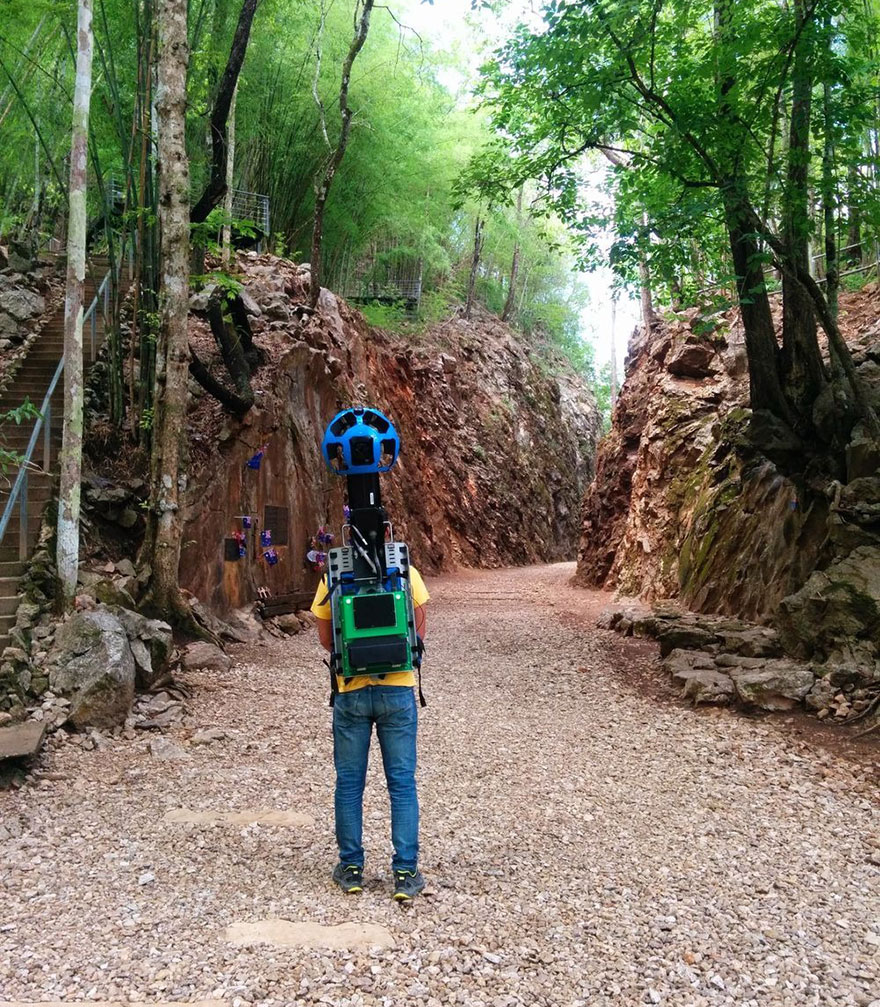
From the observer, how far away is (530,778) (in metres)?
4.41

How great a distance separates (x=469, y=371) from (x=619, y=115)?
55.3 feet

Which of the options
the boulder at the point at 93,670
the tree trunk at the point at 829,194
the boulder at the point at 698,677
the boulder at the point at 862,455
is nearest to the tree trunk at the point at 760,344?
the tree trunk at the point at 829,194

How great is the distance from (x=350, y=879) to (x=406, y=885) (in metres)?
0.23

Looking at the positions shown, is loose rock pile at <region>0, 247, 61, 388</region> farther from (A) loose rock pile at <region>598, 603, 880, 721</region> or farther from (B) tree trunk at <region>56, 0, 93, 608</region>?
(A) loose rock pile at <region>598, 603, 880, 721</region>

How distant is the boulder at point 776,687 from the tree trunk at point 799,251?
9.23 feet

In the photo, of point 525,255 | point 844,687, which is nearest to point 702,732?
point 844,687

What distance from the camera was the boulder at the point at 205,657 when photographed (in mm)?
6605

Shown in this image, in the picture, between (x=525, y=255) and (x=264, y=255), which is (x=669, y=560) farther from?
(x=525, y=255)

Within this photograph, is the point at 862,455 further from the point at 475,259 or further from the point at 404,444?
the point at 475,259

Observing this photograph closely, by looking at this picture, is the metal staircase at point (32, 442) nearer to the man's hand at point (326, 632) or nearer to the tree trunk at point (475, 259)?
the man's hand at point (326, 632)

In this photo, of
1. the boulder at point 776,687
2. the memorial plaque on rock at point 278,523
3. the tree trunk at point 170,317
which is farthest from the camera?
the memorial plaque on rock at point 278,523

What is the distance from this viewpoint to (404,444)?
744 inches

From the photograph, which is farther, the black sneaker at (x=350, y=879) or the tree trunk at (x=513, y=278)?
the tree trunk at (x=513, y=278)

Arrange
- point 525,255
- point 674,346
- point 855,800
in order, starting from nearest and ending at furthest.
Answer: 1. point 855,800
2. point 674,346
3. point 525,255
